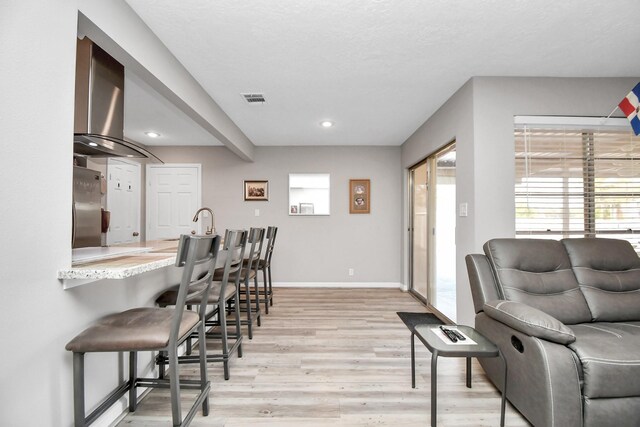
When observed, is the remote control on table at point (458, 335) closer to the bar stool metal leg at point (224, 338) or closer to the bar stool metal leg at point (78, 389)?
the bar stool metal leg at point (224, 338)

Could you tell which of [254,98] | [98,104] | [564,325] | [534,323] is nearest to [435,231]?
[564,325]

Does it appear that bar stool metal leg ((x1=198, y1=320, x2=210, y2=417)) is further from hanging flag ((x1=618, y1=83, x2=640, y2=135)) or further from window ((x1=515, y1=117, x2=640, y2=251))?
hanging flag ((x1=618, y1=83, x2=640, y2=135))

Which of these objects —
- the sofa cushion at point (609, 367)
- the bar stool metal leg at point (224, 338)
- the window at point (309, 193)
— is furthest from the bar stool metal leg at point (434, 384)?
the window at point (309, 193)

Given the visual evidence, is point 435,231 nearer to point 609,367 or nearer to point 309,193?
point 309,193

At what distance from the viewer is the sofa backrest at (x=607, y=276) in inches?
78.3

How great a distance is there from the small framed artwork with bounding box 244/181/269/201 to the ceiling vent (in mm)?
2087

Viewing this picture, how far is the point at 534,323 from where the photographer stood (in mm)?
1568

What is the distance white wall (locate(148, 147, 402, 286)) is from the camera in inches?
208

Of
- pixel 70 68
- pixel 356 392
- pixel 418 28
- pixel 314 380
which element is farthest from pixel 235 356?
pixel 418 28

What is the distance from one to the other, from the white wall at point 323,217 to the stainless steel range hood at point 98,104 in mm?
3182

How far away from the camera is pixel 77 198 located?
1762 millimetres

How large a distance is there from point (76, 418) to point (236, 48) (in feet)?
8.00

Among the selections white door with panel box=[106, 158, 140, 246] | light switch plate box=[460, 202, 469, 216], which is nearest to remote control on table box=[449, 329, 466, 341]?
light switch plate box=[460, 202, 469, 216]

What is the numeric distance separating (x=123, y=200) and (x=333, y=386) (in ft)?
15.2
